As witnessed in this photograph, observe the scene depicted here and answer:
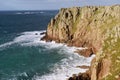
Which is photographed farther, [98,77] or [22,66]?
[22,66]

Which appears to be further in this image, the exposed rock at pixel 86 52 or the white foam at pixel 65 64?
the exposed rock at pixel 86 52

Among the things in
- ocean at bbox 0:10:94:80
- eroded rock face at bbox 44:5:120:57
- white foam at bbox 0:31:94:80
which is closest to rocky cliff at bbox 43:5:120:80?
eroded rock face at bbox 44:5:120:57

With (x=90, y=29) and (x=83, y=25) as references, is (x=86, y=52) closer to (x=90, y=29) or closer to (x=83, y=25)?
(x=90, y=29)

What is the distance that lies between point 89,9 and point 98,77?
70.3 meters

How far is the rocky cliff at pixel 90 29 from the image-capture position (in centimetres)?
6910

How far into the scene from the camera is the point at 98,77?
6188 cm

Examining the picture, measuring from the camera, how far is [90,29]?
118m

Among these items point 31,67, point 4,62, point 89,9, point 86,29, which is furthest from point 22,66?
point 89,9

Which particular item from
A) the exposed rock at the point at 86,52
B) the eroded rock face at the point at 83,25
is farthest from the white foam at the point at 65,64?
the eroded rock face at the point at 83,25

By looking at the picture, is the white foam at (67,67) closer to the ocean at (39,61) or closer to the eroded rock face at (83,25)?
the ocean at (39,61)

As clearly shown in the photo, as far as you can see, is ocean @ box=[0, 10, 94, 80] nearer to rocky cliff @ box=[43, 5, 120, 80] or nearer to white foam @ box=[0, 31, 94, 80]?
white foam @ box=[0, 31, 94, 80]

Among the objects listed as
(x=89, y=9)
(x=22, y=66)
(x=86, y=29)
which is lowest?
(x=22, y=66)

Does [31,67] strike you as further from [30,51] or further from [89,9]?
[89,9]

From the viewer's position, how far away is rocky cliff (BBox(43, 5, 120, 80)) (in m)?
69.1
